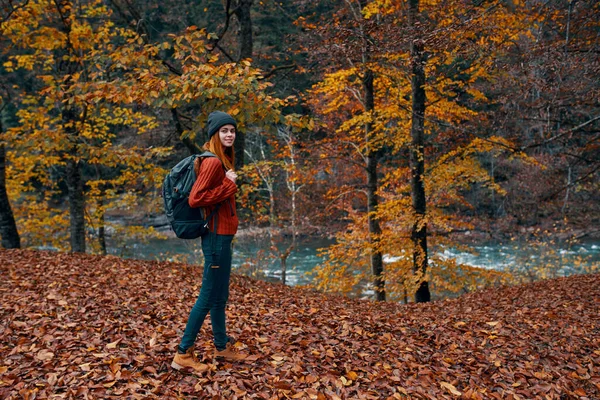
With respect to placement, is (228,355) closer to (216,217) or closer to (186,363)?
(186,363)

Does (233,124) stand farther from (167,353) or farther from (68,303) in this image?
(68,303)

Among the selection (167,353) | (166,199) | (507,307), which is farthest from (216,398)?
(507,307)

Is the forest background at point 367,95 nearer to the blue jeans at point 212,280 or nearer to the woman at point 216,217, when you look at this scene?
the woman at point 216,217

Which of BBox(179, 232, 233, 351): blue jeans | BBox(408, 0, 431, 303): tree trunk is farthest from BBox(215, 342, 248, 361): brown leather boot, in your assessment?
BBox(408, 0, 431, 303): tree trunk

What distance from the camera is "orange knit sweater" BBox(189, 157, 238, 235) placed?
3740 millimetres

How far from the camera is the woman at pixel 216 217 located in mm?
3766

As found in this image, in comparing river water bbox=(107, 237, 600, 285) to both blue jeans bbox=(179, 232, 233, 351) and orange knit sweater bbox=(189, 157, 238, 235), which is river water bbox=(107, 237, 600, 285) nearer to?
blue jeans bbox=(179, 232, 233, 351)

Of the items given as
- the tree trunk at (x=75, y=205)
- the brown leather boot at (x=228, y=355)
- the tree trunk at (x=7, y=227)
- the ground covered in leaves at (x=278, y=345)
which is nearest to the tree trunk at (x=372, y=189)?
the ground covered in leaves at (x=278, y=345)

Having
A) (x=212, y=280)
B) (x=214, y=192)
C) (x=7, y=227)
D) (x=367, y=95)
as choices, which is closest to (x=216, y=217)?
(x=214, y=192)

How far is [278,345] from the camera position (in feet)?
16.3

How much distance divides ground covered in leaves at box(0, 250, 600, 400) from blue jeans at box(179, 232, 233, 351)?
1.48 ft

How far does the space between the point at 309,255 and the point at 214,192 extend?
2227cm

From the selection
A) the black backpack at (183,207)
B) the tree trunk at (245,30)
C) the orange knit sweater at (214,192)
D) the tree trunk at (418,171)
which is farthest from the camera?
the tree trunk at (418,171)

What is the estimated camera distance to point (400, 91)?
37.2 ft
